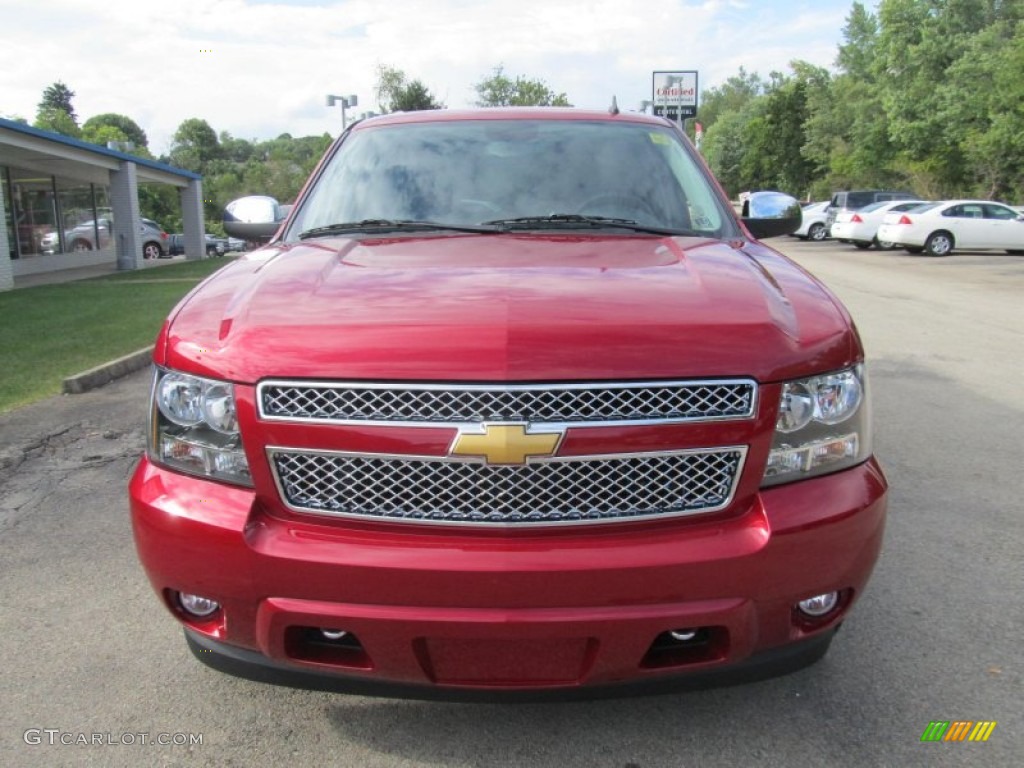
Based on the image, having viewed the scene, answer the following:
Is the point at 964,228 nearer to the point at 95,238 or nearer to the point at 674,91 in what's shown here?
the point at 674,91

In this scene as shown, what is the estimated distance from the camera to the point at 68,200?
26.2 m

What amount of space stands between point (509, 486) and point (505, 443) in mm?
116

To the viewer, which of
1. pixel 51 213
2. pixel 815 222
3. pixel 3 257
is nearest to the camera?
pixel 3 257

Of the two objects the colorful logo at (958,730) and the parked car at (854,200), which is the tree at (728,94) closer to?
the parked car at (854,200)

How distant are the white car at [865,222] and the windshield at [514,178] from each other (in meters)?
24.9

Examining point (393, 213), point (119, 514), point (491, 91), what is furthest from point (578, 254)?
point (491, 91)

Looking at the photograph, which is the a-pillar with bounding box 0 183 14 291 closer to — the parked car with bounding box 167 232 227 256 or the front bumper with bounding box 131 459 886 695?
the front bumper with bounding box 131 459 886 695

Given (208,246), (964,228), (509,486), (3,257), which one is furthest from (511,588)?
(208,246)

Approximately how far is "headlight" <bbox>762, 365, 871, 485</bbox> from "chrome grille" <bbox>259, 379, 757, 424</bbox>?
0.49 feet

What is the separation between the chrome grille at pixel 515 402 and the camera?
2.02m

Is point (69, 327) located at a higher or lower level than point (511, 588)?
lower

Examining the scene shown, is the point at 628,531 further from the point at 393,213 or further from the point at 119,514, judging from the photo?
the point at 119,514

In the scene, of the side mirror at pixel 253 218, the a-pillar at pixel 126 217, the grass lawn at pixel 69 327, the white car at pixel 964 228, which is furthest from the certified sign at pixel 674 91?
the side mirror at pixel 253 218

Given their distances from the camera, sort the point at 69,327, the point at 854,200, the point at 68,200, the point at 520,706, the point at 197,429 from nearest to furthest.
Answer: the point at 197,429 < the point at 520,706 < the point at 69,327 < the point at 68,200 < the point at 854,200
